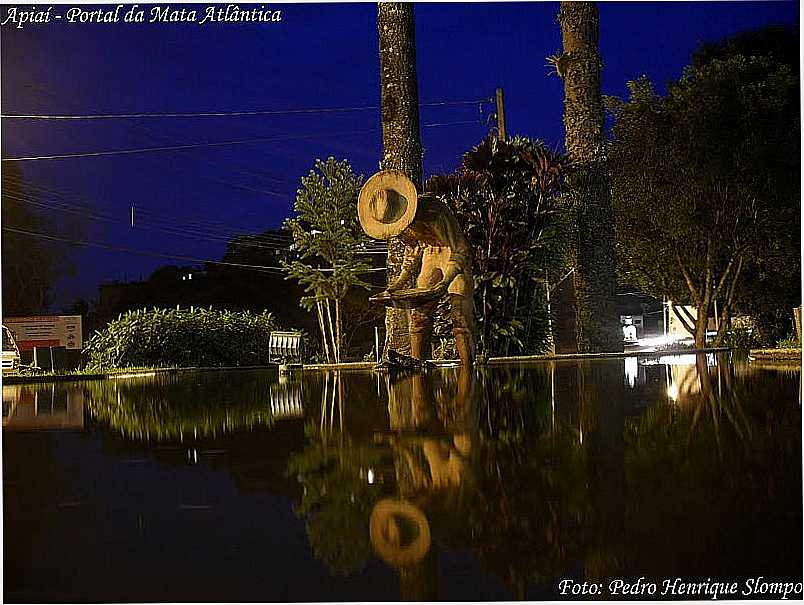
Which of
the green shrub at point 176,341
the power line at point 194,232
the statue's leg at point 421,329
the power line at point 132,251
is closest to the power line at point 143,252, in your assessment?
the power line at point 132,251

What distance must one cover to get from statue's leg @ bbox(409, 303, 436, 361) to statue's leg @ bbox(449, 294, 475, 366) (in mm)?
114

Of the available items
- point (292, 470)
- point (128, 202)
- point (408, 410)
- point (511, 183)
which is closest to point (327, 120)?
point (128, 202)

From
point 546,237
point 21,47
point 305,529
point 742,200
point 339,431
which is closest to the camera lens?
point 305,529

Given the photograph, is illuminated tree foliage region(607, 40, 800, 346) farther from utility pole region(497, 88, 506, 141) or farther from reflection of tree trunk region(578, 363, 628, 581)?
reflection of tree trunk region(578, 363, 628, 581)

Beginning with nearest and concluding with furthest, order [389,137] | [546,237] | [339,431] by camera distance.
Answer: [339,431] < [546,237] < [389,137]

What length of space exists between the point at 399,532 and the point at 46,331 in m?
7.21

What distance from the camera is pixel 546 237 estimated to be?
5910 millimetres

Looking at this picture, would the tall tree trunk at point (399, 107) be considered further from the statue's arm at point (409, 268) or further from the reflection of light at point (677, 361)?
the statue's arm at point (409, 268)

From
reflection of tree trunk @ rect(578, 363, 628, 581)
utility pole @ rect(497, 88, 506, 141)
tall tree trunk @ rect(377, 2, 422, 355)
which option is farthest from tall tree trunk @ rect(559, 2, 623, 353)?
reflection of tree trunk @ rect(578, 363, 628, 581)

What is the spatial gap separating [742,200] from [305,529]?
8984 millimetres

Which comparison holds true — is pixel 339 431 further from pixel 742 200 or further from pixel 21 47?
pixel 742 200

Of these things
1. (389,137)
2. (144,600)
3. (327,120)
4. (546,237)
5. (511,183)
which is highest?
(327,120)

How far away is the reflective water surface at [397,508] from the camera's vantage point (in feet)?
2.21

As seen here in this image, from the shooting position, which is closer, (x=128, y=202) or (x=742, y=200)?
(x=742, y=200)
